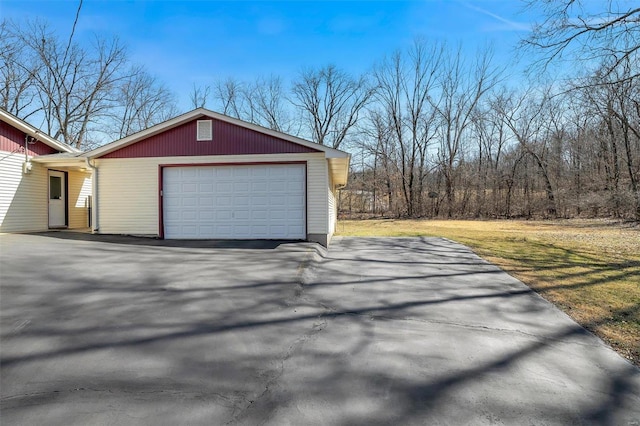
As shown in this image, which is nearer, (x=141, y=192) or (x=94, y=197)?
(x=141, y=192)

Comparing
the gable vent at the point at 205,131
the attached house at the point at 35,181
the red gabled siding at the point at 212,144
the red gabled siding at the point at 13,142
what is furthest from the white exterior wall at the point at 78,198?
the gable vent at the point at 205,131

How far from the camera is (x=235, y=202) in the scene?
10.1 meters

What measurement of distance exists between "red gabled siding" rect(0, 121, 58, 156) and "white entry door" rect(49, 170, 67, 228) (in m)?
0.96

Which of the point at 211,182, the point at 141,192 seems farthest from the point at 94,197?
the point at 211,182

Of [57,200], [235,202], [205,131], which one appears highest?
[205,131]

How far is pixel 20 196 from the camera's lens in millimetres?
10961

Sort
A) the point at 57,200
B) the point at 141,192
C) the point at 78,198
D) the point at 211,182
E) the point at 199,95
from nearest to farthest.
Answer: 1. the point at 211,182
2. the point at 141,192
3. the point at 57,200
4. the point at 78,198
5. the point at 199,95

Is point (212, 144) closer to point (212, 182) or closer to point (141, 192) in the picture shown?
point (212, 182)

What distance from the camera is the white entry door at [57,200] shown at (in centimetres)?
1233

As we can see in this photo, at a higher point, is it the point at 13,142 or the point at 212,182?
the point at 13,142

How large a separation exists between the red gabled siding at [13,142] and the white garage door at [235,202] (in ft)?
16.6

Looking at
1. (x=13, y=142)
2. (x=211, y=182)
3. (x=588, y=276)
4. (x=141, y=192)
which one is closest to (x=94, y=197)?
(x=141, y=192)

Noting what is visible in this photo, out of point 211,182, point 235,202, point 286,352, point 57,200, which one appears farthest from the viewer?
point 57,200

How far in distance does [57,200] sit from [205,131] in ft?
23.4
